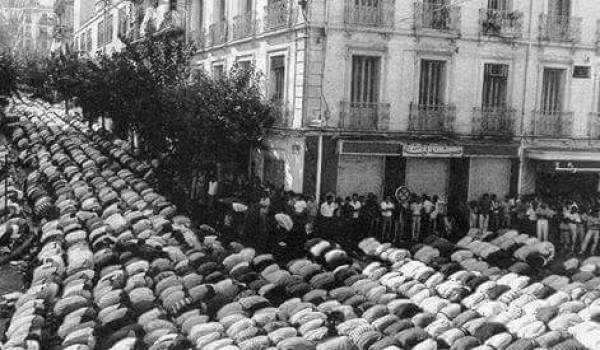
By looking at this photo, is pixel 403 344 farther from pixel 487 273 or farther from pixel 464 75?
pixel 464 75

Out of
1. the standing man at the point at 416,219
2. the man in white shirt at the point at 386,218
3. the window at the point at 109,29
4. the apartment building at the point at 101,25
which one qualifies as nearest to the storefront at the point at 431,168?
the standing man at the point at 416,219

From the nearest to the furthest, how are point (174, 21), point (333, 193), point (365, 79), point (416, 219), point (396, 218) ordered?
point (416, 219), point (396, 218), point (333, 193), point (365, 79), point (174, 21)

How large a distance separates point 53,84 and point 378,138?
2715cm

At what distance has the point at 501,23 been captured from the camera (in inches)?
970

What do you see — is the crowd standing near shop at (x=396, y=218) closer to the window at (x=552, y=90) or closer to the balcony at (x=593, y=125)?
the balcony at (x=593, y=125)

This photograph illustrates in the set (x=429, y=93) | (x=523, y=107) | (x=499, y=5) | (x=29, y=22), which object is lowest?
(x=523, y=107)

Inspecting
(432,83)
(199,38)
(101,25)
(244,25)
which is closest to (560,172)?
(432,83)

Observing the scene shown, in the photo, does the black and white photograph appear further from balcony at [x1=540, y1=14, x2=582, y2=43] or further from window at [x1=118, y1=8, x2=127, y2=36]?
window at [x1=118, y1=8, x2=127, y2=36]

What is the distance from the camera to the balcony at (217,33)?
29562 millimetres

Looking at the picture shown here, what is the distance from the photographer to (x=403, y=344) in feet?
39.7

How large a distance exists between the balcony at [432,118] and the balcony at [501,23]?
2.84 metres

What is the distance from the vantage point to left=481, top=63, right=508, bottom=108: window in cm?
2500

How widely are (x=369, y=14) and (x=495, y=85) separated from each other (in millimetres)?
5295

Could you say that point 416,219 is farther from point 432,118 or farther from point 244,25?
point 244,25
